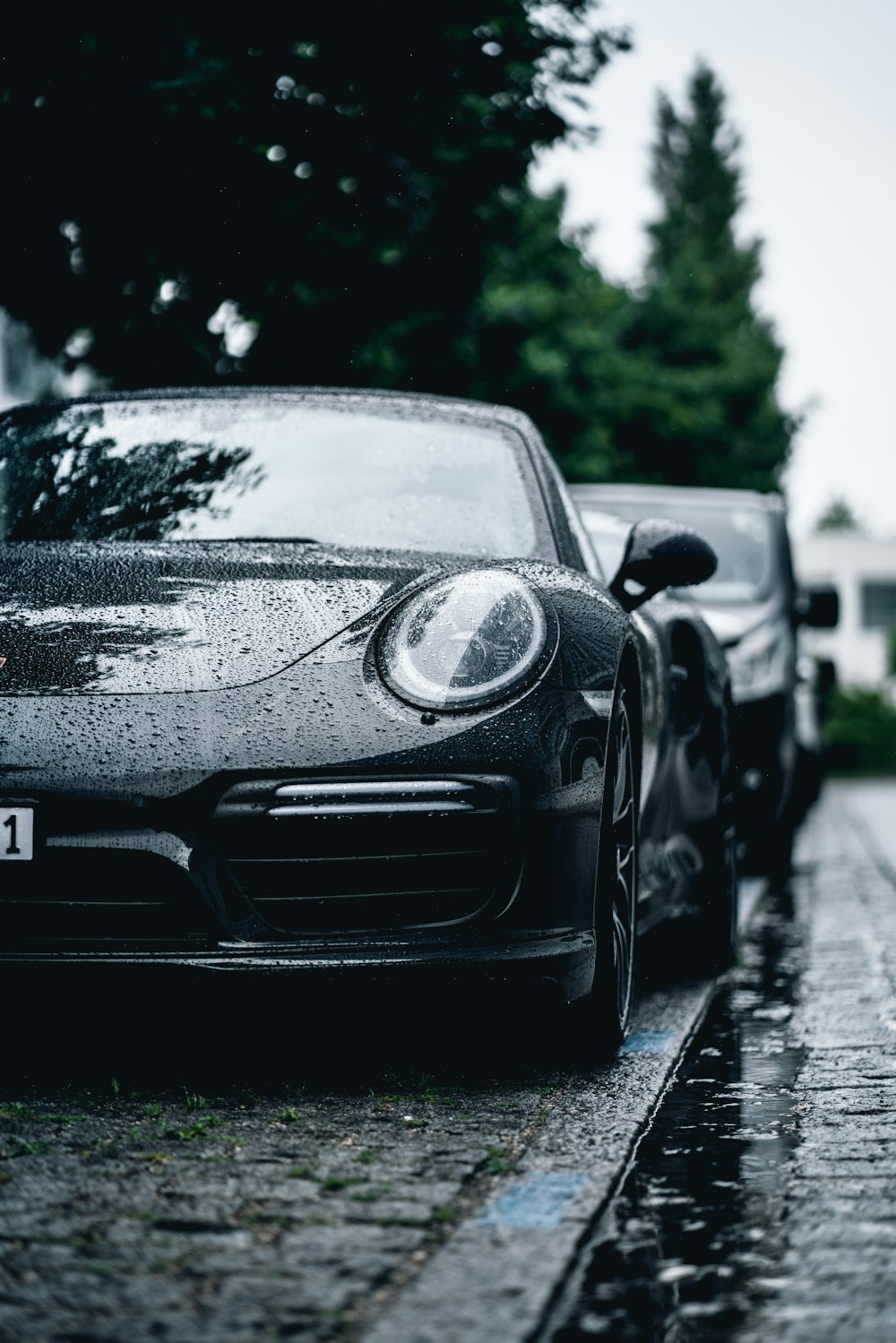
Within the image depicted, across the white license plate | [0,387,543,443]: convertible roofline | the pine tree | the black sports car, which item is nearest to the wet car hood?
the black sports car

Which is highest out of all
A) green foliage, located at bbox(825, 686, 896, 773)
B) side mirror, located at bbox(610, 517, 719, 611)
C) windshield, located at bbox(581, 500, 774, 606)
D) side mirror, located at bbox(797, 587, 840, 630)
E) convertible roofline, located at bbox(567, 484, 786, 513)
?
side mirror, located at bbox(610, 517, 719, 611)

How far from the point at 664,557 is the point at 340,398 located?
36.5 inches

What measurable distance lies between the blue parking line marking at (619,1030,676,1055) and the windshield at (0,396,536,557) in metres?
1.11

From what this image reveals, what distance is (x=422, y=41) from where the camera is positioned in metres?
7.30

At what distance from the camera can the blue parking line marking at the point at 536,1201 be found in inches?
126

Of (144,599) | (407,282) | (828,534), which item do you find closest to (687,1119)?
(144,599)

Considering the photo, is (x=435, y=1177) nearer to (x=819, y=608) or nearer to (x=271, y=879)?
(x=271, y=879)

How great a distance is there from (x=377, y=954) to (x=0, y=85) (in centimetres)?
371

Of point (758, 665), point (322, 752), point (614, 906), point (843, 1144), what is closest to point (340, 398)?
point (614, 906)

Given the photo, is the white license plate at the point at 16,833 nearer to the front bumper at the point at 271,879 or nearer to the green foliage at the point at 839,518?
the front bumper at the point at 271,879

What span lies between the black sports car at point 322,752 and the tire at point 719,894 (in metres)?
1.19

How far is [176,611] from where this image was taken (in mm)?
4230

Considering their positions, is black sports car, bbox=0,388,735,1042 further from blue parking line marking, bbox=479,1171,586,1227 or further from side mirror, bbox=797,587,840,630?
side mirror, bbox=797,587,840,630

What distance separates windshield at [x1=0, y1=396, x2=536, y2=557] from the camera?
485 centimetres
